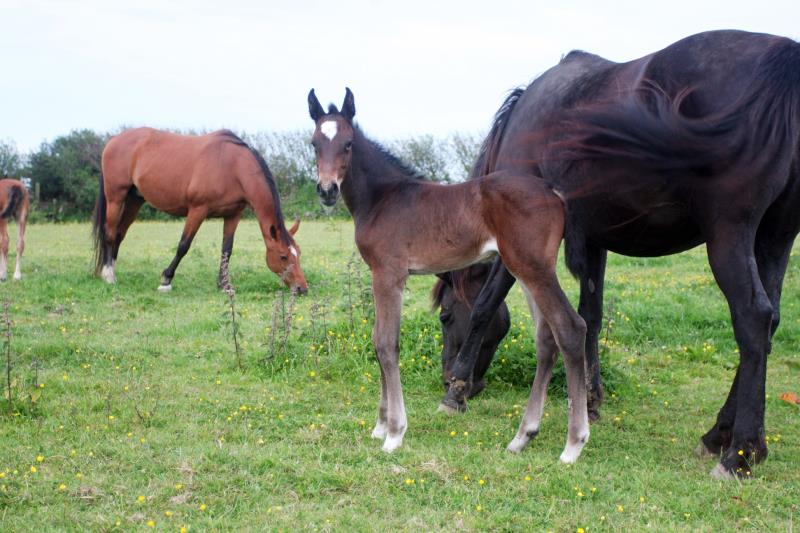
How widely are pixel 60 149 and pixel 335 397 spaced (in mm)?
30204

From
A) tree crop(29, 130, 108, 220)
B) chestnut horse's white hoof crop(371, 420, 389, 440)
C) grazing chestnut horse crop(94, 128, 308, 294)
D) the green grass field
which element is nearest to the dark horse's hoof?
the green grass field

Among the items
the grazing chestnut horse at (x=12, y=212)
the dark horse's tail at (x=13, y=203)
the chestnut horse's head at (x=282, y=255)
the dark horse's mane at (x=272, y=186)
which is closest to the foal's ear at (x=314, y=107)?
the chestnut horse's head at (x=282, y=255)

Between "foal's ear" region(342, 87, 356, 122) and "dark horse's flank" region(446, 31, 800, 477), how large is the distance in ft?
4.10

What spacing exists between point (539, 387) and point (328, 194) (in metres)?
1.75

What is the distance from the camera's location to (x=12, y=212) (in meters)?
12.6

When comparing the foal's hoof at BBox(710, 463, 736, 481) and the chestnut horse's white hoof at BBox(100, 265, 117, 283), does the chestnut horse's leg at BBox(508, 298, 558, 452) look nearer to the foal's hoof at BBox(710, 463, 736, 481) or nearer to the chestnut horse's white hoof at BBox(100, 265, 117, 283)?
the foal's hoof at BBox(710, 463, 736, 481)

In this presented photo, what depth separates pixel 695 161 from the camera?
172 inches

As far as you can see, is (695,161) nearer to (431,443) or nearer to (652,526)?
(652,526)

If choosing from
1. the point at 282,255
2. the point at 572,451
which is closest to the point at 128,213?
the point at 282,255

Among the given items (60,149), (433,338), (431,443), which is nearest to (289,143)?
(60,149)

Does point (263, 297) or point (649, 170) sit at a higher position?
point (649, 170)

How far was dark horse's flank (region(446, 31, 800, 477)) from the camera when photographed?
4277mm

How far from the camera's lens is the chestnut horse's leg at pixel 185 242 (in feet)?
37.3

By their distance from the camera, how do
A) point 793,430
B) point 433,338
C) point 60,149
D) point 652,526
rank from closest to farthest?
point 652,526, point 793,430, point 433,338, point 60,149
